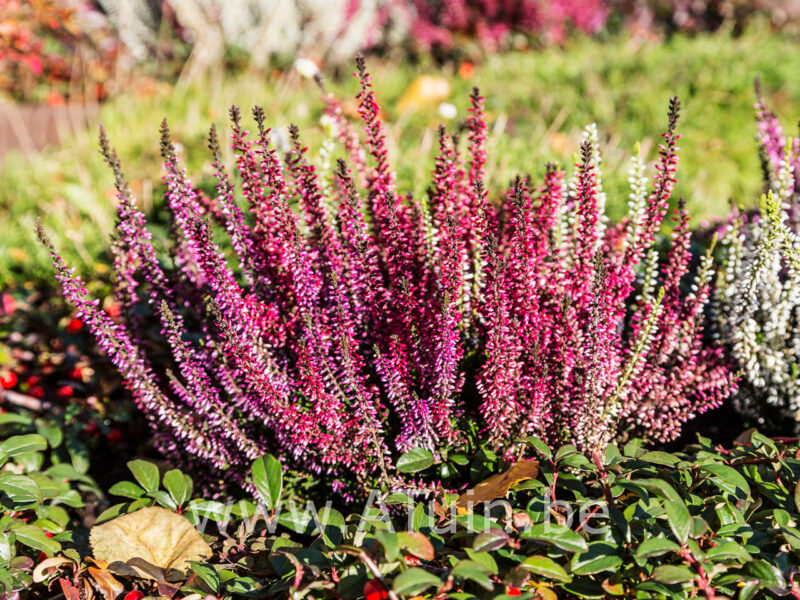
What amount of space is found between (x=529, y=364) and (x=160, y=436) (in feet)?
4.15

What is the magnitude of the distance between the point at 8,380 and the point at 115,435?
0.72 meters

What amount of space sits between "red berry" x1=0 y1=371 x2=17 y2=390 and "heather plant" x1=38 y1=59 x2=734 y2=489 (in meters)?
1.31

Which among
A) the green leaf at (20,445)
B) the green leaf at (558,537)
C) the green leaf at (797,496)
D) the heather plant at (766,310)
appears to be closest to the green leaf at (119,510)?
the green leaf at (20,445)

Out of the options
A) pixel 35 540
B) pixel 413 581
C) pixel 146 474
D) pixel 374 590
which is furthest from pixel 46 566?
pixel 413 581

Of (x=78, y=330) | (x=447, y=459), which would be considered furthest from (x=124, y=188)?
(x=78, y=330)

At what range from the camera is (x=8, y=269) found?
13.5 ft

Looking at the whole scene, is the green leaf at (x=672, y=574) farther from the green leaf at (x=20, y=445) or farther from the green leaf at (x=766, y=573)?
the green leaf at (x=20, y=445)

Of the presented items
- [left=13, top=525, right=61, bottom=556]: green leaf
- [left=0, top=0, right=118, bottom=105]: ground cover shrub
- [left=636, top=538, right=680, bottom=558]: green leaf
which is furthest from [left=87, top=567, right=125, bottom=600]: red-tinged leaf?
[left=0, top=0, right=118, bottom=105]: ground cover shrub

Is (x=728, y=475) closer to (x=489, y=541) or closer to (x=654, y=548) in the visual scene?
(x=654, y=548)

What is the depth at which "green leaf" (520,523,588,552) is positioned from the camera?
1485 millimetres

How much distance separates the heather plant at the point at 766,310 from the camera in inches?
80.4

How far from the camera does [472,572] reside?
139 cm

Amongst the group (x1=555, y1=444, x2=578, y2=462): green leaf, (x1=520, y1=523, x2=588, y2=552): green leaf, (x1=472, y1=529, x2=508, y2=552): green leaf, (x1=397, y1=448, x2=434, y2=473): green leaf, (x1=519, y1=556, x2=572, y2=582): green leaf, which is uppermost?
(x1=555, y1=444, x2=578, y2=462): green leaf

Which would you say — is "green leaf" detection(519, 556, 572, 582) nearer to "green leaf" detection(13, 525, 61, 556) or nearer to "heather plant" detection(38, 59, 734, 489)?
"heather plant" detection(38, 59, 734, 489)
